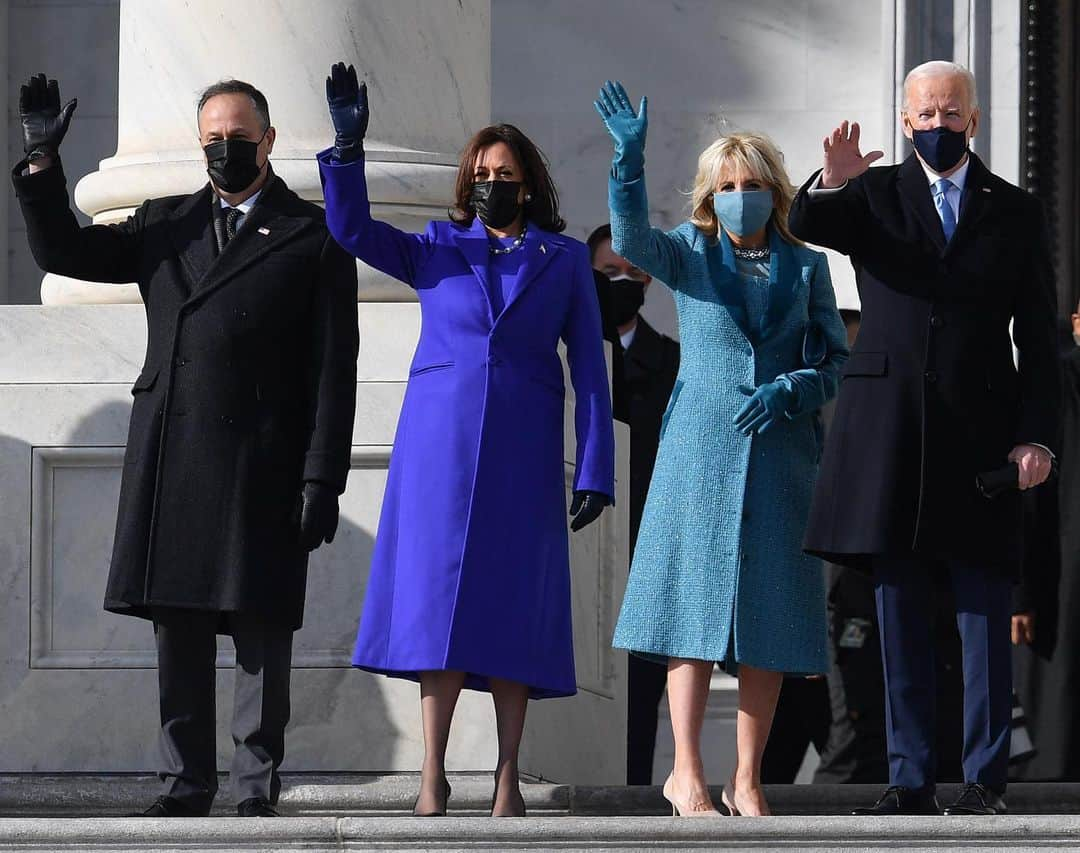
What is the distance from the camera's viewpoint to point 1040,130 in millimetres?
11508

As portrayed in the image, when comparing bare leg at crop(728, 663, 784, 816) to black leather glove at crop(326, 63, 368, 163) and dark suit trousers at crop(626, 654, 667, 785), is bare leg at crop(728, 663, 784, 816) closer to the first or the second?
black leather glove at crop(326, 63, 368, 163)

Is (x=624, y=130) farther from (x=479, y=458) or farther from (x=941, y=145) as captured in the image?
(x=479, y=458)

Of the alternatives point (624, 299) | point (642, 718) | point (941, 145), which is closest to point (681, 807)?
point (941, 145)

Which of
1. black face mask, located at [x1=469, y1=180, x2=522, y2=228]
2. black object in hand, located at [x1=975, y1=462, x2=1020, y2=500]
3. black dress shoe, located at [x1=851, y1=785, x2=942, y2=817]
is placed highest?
black face mask, located at [x1=469, y1=180, x2=522, y2=228]

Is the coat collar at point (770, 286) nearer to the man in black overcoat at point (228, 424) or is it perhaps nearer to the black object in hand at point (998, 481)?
the black object in hand at point (998, 481)

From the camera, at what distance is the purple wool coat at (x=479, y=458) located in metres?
6.95

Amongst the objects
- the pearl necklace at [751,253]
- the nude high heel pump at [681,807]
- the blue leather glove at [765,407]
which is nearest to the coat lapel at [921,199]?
the pearl necklace at [751,253]

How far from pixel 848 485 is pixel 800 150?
15.2 feet

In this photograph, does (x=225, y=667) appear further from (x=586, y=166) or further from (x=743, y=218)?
(x=586, y=166)

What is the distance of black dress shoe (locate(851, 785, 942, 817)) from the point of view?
21.8 ft

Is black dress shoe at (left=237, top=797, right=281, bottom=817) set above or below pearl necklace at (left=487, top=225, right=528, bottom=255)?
below

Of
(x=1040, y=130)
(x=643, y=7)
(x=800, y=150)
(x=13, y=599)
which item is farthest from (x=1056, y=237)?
(x=13, y=599)

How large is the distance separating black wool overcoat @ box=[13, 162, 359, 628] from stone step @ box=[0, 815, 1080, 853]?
1.07 m

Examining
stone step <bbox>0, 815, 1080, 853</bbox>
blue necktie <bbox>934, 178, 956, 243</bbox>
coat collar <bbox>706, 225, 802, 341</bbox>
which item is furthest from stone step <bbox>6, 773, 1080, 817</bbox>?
blue necktie <bbox>934, 178, 956, 243</bbox>
